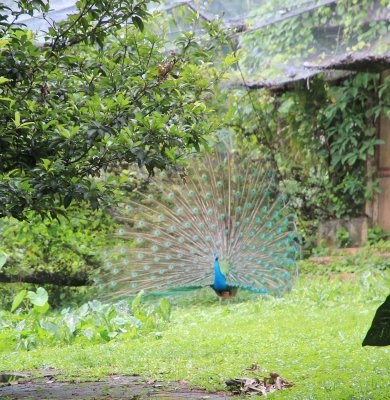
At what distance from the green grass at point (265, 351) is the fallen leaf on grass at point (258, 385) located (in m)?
0.09

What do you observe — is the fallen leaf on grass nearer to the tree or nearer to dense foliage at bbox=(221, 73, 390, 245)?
the tree

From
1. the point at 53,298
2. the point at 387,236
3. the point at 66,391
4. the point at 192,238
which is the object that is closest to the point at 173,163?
the point at 66,391

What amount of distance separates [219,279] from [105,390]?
17.3 ft

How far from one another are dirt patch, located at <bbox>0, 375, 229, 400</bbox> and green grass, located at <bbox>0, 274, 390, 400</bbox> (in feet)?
0.50

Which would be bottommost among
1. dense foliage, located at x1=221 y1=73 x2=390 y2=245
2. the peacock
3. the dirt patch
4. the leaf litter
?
the dirt patch

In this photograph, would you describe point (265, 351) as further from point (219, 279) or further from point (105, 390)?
point (219, 279)

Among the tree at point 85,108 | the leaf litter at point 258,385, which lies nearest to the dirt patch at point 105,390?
the leaf litter at point 258,385

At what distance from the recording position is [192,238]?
32.2 ft

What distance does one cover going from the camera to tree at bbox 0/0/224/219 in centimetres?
342

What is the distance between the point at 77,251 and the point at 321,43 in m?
4.55

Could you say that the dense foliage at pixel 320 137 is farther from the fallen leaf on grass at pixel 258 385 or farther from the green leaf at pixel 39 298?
the fallen leaf on grass at pixel 258 385

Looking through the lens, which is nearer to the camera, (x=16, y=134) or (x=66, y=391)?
(x=16, y=134)

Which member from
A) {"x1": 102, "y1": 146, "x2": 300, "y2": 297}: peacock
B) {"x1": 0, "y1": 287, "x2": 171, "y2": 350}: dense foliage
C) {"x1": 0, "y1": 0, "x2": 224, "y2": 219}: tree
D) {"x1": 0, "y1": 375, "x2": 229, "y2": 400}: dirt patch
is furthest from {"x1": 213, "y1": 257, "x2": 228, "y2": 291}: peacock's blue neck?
{"x1": 0, "y1": 0, "x2": 224, "y2": 219}: tree

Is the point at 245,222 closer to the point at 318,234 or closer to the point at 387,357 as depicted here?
the point at 318,234
